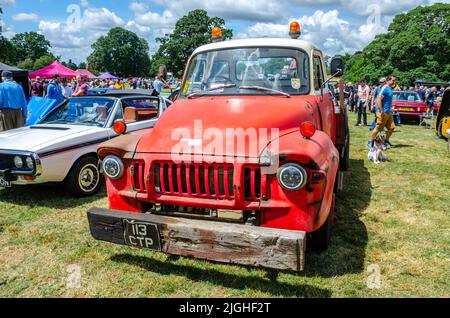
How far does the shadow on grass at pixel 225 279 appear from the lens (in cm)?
333

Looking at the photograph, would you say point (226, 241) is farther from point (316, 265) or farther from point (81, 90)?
point (81, 90)

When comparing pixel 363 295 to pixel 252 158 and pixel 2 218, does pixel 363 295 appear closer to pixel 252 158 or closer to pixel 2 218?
pixel 252 158

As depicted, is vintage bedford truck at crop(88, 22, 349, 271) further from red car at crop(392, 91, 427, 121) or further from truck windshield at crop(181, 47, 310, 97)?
red car at crop(392, 91, 427, 121)

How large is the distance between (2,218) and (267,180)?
13.3 ft

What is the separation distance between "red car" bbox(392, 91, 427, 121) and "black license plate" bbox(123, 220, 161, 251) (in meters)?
16.6

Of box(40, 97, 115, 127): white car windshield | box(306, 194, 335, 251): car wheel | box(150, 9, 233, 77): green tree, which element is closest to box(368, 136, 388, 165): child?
box(306, 194, 335, 251): car wheel

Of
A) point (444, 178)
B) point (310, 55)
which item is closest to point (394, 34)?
point (444, 178)

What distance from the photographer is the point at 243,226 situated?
303cm

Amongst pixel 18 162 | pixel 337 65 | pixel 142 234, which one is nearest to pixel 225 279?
pixel 142 234

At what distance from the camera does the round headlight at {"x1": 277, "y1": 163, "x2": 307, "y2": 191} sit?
309cm

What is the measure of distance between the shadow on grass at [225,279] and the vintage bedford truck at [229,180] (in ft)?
1.85

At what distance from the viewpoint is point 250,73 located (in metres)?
4.57

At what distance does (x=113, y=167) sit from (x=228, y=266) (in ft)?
4.93
